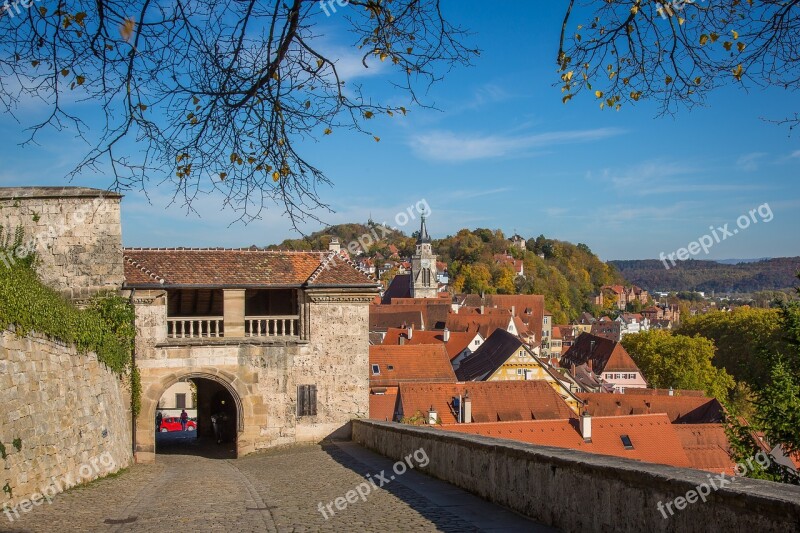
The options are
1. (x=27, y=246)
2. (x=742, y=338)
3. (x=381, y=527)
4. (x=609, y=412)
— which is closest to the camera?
(x=381, y=527)

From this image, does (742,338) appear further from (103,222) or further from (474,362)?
(103,222)

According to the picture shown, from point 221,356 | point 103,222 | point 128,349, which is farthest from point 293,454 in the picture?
point 103,222

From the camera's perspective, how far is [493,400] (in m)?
36.6

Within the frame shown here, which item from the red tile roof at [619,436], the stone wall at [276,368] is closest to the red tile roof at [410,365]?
the red tile roof at [619,436]

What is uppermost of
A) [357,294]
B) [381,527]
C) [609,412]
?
[357,294]

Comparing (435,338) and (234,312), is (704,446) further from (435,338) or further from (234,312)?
(435,338)

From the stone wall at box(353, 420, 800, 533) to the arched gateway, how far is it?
410 inches

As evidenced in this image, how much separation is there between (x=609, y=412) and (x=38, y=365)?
38755mm

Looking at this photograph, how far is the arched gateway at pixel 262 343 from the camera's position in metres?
20.3

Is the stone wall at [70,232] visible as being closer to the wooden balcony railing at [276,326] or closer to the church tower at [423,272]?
the wooden balcony railing at [276,326]

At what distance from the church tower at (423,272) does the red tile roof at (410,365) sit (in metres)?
90.6

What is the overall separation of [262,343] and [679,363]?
227ft

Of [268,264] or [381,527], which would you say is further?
[268,264]

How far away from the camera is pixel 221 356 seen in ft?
68.3
